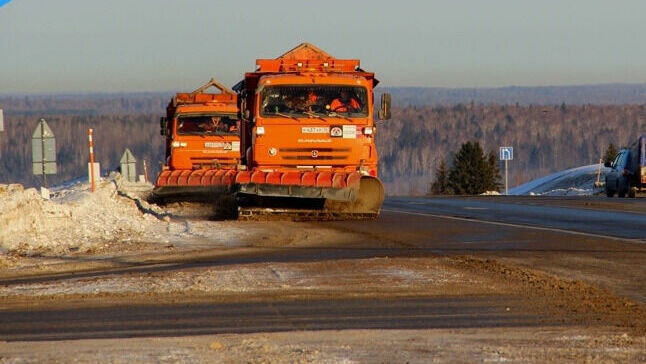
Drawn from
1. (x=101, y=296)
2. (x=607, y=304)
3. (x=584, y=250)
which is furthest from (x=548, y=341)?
(x=584, y=250)

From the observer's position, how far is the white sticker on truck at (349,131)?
25.3 meters

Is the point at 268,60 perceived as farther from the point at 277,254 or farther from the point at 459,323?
the point at 459,323

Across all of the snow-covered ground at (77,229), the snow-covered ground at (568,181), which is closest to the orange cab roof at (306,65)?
the snow-covered ground at (77,229)

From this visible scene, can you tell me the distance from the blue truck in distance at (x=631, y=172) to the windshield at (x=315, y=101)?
21.4 m

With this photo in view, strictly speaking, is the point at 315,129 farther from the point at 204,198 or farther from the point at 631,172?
the point at 631,172

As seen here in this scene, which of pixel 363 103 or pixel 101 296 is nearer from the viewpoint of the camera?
pixel 101 296

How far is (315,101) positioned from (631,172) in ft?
73.7

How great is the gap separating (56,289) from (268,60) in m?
13.7

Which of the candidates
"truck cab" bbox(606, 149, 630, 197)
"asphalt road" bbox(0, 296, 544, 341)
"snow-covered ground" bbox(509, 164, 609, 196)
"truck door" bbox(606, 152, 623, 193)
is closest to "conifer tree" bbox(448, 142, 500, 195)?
"snow-covered ground" bbox(509, 164, 609, 196)

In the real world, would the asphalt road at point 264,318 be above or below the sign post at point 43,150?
below

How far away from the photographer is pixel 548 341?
936cm

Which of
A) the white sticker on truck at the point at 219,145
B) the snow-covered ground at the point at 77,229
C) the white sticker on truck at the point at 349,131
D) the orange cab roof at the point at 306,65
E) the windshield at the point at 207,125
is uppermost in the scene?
the orange cab roof at the point at 306,65

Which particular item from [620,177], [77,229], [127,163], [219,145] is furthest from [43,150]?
[127,163]

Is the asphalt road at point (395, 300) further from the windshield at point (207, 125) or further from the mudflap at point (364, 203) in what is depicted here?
the windshield at point (207, 125)
